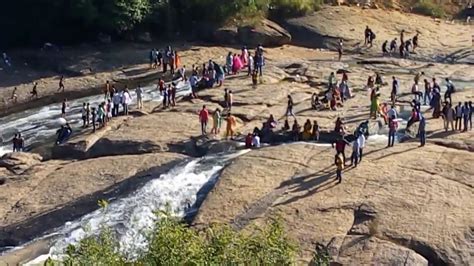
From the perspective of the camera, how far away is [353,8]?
177ft

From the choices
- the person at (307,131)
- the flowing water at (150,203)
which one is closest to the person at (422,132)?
the person at (307,131)

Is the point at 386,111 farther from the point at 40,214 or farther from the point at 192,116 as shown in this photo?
the point at 40,214

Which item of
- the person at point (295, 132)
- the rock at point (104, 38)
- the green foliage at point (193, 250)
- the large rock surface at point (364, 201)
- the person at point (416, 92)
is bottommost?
the large rock surface at point (364, 201)

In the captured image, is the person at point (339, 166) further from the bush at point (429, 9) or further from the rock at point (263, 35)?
the bush at point (429, 9)

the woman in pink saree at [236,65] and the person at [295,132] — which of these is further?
the woman in pink saree at [236,65]

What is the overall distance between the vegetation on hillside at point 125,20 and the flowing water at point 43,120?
8662mm

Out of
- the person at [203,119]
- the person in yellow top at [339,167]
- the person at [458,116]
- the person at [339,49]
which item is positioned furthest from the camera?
the person at [339,49]

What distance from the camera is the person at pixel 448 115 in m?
30.9

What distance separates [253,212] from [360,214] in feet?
10.8

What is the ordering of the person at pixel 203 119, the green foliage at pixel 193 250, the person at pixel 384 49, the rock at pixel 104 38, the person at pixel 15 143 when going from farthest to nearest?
the rock at pixel 104 38
the person at pixel 384 49
the person at pixel 15 143
the person at pixel 203 119
the green foliage at pixel 193 250

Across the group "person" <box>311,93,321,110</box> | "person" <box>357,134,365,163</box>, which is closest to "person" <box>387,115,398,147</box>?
"person" <box>357,134,365,163</box>

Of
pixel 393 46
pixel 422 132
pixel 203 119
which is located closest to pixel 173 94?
pixel 203 119

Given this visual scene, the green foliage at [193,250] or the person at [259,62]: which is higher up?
the green foliage at [193,250]

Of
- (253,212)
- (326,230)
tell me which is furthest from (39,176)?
(326,230)
